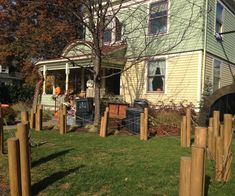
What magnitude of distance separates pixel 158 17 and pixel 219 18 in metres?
2.95

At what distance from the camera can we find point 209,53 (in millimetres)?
16516

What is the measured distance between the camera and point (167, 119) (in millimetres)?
13742

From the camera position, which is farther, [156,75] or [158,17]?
[156,75]

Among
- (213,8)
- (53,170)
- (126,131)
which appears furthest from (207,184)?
(213,8)

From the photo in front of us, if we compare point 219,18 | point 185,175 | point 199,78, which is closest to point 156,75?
point 199,78

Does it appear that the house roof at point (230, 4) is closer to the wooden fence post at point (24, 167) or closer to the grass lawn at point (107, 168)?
the grass lawn at point (107, 168)

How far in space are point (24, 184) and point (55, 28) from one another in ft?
64.9

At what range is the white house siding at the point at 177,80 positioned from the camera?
16125mm

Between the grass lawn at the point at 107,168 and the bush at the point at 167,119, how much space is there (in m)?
2.01

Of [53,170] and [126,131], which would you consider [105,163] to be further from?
[126,131]

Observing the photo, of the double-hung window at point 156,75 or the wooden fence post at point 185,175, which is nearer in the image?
the wooden fence post at point 185,175

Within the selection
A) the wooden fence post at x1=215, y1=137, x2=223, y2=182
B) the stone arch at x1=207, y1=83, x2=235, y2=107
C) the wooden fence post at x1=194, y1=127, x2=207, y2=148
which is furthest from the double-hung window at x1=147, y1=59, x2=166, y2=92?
the wooden fence post at x1=194, y1=127, x2=207, y2=148

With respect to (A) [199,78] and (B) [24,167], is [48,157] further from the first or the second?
(A) [199,78]

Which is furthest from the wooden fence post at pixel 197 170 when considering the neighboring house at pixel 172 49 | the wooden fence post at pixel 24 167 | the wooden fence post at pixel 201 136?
the neighboring house at pixel 172 49
